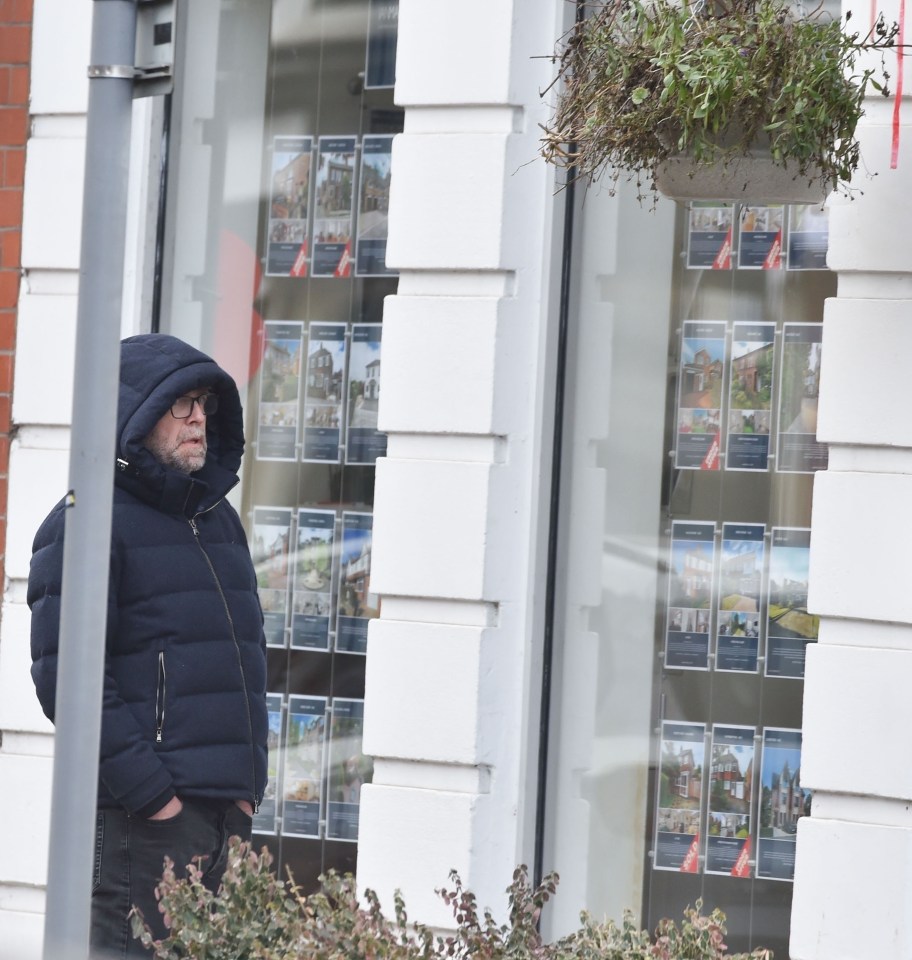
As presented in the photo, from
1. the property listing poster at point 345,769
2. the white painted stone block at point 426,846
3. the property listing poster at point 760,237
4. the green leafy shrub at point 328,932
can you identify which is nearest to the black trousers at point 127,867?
the green leafy shrub at point 328,932

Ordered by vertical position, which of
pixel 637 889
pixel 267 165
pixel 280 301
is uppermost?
pixel 267 165

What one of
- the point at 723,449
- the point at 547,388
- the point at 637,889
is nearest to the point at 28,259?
the point at 547,388

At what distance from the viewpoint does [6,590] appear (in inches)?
216

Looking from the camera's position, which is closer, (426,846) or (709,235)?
(426,846)

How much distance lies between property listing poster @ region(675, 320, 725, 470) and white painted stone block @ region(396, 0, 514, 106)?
922mm

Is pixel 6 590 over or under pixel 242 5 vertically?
under

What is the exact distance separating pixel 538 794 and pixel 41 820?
1.60m

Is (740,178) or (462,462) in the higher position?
(740,178)

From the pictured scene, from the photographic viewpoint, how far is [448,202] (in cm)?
499

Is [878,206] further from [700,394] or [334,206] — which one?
[334,206]

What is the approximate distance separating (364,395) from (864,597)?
1.76 meters

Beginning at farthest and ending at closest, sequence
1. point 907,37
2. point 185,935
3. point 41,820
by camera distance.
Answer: point 41,820 < point 907,37 < point 185,935

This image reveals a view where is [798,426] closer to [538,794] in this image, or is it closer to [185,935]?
[538,794]

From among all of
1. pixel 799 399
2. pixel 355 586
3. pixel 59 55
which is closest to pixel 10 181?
pixel 59 55
